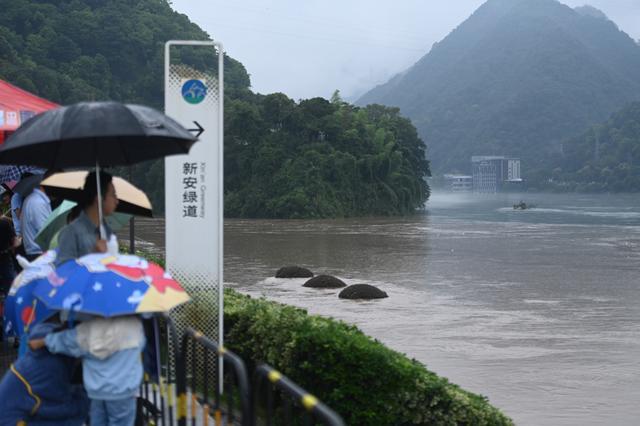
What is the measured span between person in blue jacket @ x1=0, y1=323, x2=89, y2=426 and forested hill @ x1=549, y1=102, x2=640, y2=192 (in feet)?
466

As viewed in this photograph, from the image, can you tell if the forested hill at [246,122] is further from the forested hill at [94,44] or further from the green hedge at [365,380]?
the green hedge at [365,380]

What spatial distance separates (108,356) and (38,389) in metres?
0.43

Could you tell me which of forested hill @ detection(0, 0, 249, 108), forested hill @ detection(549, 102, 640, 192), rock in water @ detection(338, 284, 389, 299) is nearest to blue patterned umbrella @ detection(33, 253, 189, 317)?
Answer: rock in water @ detection(338, 284, 389, 299)

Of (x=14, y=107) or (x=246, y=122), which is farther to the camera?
(x=246, y=122)

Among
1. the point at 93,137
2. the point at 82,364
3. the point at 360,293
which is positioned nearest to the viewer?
the point at 82,364

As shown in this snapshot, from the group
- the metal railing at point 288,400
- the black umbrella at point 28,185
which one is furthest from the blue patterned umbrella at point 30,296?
the black umbrella at point 28,185

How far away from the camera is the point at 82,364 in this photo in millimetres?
3887

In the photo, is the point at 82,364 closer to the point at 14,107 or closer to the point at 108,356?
the point at 108,356

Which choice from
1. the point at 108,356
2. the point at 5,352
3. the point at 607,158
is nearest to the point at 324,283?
the point at 5,352

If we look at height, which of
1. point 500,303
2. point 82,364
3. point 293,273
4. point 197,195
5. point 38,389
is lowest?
point 500,303

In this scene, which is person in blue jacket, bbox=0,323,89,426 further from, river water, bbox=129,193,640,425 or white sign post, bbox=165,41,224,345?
river water, bbox=129,193,640,425

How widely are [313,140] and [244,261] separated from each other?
43.8 meters

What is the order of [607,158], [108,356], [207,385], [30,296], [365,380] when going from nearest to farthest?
[108,356], [30,296], [207,385], [365,380], [607,158]

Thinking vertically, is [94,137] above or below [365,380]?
above
